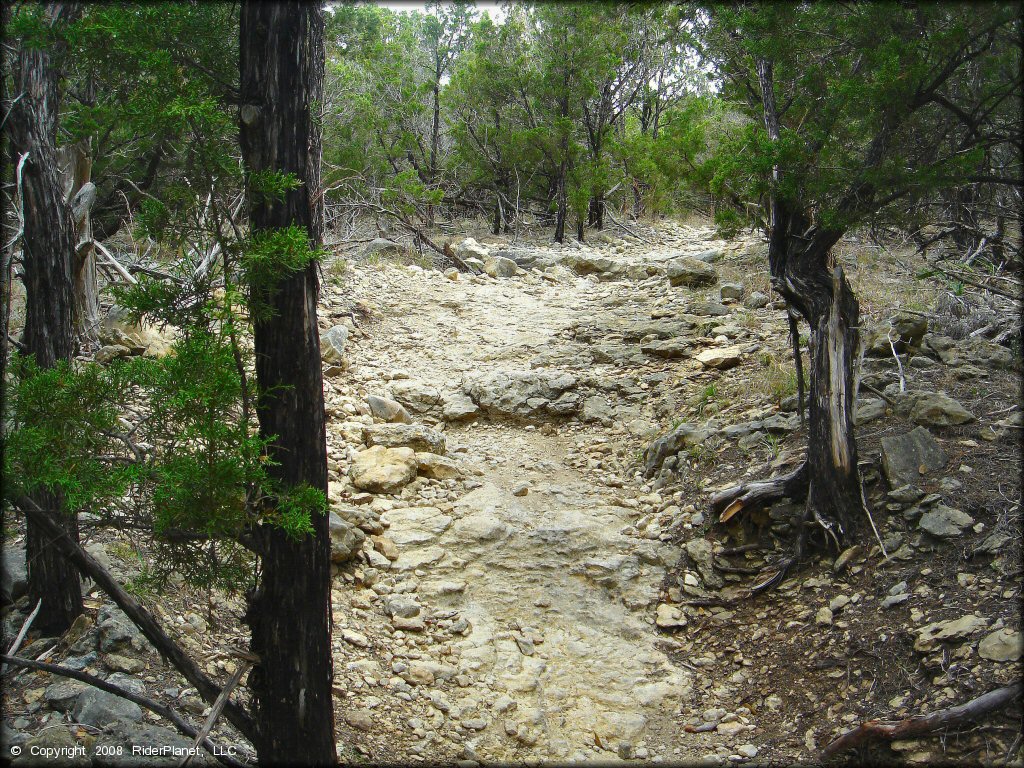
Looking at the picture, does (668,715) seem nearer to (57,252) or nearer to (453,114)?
(57,252)

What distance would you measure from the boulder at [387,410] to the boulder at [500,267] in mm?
4895

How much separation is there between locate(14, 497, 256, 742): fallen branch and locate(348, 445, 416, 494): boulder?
2909 mm

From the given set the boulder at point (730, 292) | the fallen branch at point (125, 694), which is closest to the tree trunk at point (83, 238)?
the fallen branch at point (125, 694)

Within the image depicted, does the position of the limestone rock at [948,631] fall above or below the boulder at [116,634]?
above

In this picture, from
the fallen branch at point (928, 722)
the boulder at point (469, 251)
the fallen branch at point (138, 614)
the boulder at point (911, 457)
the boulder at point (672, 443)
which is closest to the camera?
the fallen branch at point (138, 614)

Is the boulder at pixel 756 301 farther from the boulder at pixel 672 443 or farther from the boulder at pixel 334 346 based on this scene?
the boulder at pixel 334 346

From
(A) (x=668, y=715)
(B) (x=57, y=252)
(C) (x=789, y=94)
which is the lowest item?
(A) (x=668, y=715)

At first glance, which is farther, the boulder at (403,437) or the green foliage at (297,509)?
the boulder at (403,437)

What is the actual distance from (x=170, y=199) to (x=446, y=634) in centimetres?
306

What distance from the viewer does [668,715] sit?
156 inches

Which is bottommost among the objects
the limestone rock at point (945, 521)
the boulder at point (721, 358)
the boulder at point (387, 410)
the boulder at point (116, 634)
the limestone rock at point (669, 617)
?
the limestone rock at point (669, 617)

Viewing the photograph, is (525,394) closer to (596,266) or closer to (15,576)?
(15,576)

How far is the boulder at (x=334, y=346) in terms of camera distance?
7.60 meters

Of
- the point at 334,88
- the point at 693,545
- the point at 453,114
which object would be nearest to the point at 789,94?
the point at 693,545
